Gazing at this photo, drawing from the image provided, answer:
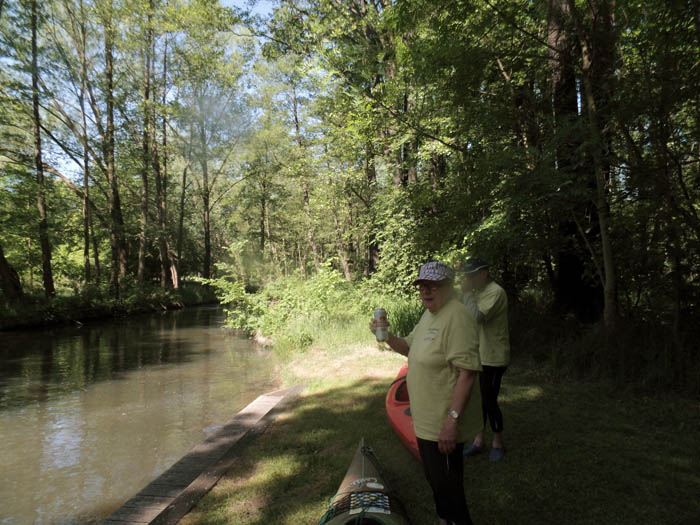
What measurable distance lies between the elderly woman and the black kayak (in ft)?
1.42

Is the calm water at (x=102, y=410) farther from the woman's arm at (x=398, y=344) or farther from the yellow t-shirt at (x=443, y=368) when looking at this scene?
the yellow t-shirt at (x=443, y=368)

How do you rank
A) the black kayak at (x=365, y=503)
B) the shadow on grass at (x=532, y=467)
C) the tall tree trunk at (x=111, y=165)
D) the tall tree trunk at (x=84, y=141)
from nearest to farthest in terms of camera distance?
1. the black kayak at (x=365, y=503)
2. the shadow on grass at (x=532, y=467)
3. the tall tree trunk at (x=84, y=141)
4. the tall tree trunk at (x=111, y=165)

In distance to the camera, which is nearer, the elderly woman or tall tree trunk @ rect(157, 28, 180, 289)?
the elderly woman

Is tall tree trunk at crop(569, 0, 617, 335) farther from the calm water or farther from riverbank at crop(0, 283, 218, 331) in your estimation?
riverbank at crop(0, 283, 218, 331)

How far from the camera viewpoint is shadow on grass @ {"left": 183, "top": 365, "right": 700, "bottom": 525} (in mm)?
3078

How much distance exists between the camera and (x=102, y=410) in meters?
7.54

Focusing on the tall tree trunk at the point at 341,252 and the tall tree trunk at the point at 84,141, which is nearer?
the tall tree trunk at the point at 84,141

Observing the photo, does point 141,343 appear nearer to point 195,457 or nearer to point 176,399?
point 176,399

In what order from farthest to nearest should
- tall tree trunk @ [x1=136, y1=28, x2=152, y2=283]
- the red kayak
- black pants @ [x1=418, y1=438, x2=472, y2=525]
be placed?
tall tree trunk @ [x1=136, y1=28, x2=152, y2=283], the red kayak, black pants @ [x1=418, y1=438, x2=472, y2=525]

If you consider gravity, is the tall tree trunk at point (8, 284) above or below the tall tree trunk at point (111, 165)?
below

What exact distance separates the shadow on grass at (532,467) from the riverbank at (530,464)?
1cm

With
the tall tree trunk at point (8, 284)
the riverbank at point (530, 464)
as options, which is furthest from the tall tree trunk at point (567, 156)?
the tall tree trunk at point (8, 284)

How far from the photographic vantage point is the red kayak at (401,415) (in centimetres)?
401

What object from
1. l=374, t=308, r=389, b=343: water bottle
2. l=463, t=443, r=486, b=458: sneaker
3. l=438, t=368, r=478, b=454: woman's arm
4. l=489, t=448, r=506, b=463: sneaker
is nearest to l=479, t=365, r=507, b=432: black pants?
l=489, t=448, r=506, b=463: sneaker
